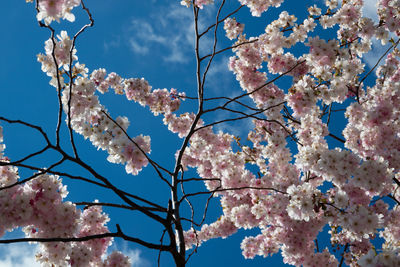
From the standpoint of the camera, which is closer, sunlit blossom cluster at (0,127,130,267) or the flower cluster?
the flower cluster

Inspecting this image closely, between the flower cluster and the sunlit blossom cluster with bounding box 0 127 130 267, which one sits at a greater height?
the flower cluster

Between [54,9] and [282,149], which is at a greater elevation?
[282,149]

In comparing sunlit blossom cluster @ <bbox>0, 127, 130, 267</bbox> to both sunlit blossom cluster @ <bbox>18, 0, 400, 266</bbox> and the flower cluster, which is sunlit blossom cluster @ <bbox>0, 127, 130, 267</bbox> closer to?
sunlit blossom cluster @ <bbox>18, 0, 400, 266</bbox>

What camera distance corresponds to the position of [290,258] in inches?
283

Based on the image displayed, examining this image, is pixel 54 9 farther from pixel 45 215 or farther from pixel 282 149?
pixel 282 149

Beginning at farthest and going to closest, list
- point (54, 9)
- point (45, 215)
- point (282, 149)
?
1. point (282, 149)
2. point (45, 215)
3. point (54, 9)

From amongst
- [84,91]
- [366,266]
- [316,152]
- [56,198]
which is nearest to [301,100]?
[316,152]

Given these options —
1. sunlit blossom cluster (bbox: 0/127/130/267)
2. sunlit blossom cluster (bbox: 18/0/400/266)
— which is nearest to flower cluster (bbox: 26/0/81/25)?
sunlit blossom cluster (bbox: 18/0/400/266)

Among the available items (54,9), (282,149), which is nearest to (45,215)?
(54,9)

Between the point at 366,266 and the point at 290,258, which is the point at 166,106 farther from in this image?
the point at 366,266

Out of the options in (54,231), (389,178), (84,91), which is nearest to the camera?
(54,231)

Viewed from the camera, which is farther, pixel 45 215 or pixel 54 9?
pixel 45 215

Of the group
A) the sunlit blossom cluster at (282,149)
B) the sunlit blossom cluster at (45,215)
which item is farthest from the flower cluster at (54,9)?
the sunlit blossom cluster at (45,215)

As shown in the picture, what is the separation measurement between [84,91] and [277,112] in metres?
3.63
